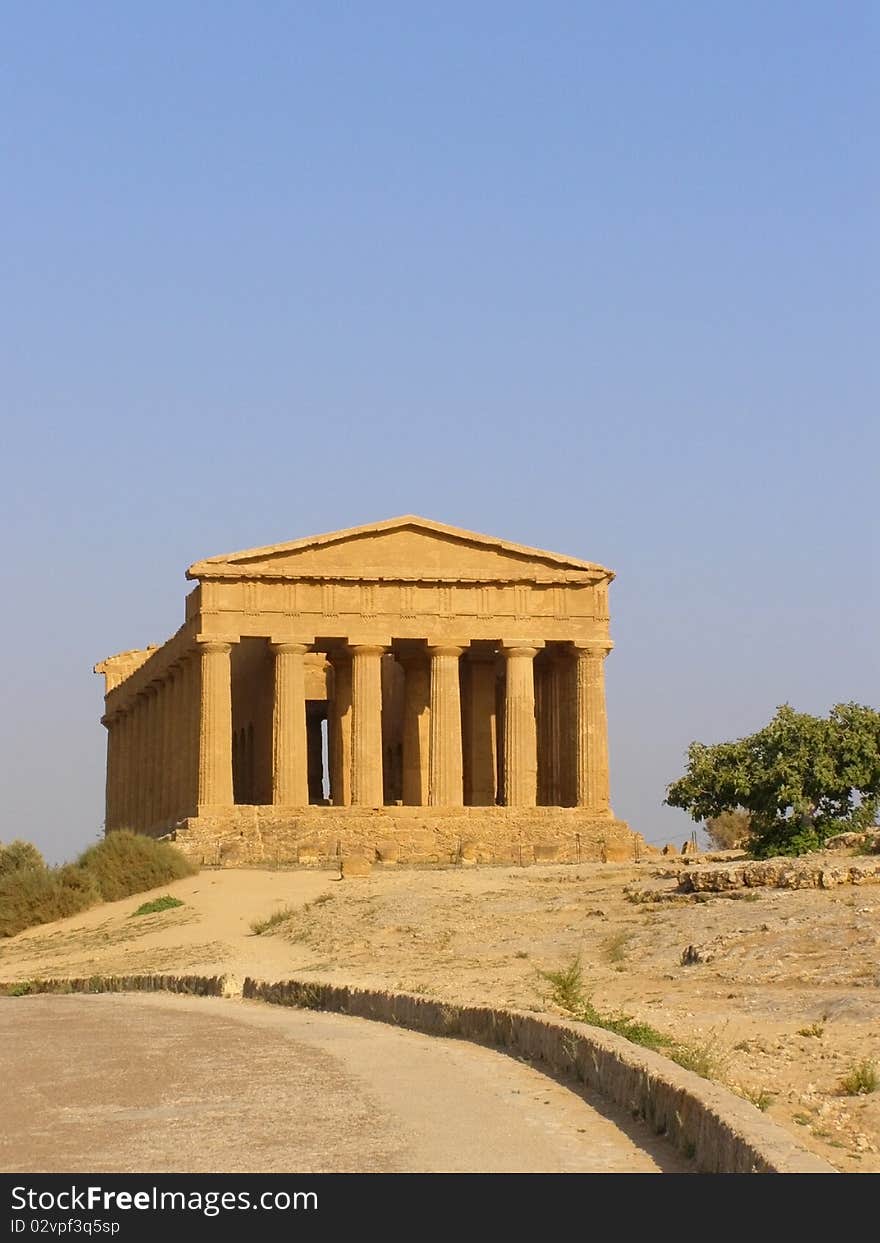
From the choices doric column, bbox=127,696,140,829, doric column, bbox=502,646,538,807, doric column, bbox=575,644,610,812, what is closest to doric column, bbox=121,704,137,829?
doric column, bbox=127,696,140,829

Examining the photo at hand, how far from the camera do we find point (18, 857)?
51031 millimetres

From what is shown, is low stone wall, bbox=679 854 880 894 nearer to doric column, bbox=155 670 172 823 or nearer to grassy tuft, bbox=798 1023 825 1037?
grassy tuft, bbox=798 1023 825 1037

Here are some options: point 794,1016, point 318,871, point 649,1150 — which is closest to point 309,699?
point 318,871

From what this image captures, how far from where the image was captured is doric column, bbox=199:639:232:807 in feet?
186

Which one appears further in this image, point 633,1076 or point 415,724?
point 415,724

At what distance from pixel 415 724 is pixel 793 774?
1873 centimetres

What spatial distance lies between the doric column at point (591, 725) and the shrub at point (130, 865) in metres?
14.1

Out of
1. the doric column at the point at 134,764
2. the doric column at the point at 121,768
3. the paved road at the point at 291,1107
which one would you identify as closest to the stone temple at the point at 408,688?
the doric column at the point at 134,764

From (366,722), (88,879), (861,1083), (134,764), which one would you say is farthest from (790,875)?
(134,764)

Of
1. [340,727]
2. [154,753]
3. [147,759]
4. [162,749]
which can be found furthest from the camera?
[147,759]

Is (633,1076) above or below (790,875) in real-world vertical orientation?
below

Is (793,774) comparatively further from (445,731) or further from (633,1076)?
(633,1076)
